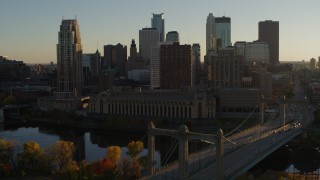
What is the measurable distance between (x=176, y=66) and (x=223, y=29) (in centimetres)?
6917

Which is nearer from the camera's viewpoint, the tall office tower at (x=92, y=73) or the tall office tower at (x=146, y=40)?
the tall office tower at (x=92, y=73)

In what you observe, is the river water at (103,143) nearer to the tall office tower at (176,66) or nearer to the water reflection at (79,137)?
the water reflection at (79,137)

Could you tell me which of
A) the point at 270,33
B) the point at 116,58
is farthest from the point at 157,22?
the point at 116,58

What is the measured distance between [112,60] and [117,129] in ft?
226

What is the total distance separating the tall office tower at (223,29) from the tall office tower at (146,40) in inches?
843

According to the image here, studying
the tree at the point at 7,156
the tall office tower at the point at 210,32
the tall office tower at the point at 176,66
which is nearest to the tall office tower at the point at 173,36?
the tall office tower at the point at 210,32

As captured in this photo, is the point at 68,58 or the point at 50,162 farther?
the point at 68,58

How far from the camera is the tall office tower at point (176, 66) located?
204 ft

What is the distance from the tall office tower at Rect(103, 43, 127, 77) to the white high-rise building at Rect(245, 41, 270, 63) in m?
31.6

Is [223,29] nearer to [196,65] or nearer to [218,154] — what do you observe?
[196,65]

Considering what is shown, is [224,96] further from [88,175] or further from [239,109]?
[88,175]

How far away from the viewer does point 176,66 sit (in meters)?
62.6

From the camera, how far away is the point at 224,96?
44.8 m

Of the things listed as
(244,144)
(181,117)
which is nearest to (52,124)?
(181,117)
